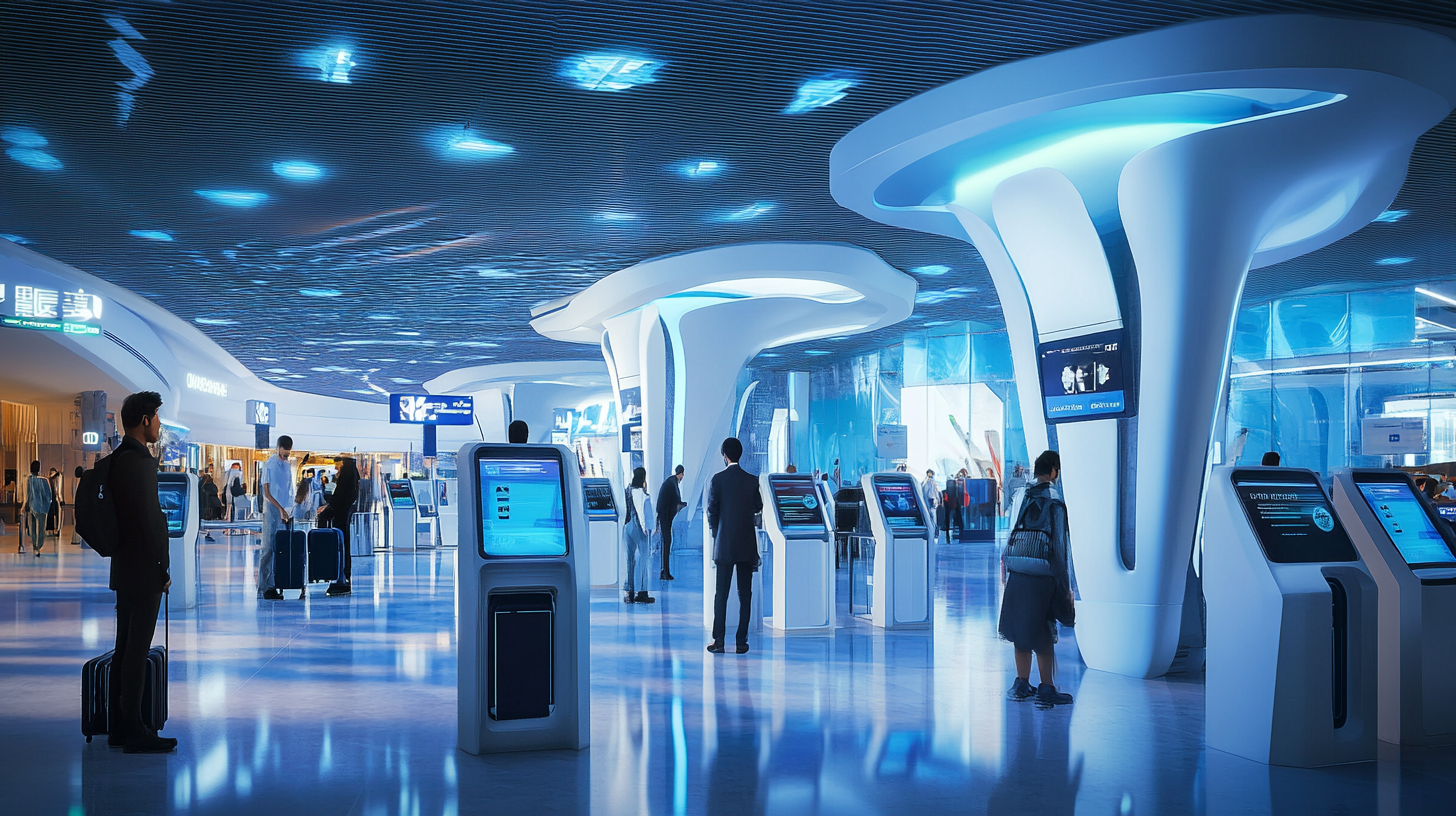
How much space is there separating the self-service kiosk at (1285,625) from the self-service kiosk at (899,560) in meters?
4.70

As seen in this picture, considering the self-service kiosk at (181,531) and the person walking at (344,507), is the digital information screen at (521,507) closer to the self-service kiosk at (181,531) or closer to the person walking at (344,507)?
the self-service kiosk at (181,531)

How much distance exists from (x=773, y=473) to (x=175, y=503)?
6259 mm

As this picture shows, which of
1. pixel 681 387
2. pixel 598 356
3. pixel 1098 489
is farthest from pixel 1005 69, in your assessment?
pixel 598 356

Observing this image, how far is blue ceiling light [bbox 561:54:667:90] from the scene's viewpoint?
739 cm

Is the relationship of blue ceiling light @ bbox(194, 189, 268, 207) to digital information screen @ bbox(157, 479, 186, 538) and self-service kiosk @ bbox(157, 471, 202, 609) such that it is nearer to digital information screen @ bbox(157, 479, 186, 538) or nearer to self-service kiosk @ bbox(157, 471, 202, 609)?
self-service kiosk @ bbox(157, 471, 202, 609)

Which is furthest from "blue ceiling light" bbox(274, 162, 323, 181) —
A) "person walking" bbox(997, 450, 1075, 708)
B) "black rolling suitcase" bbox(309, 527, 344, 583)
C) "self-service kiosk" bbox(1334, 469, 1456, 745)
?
"self-service kiosk" bbox(1334, 469, 1456, 745)

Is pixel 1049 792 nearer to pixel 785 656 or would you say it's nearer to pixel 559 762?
pixel 559 762

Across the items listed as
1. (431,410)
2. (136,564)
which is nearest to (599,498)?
(431,410)

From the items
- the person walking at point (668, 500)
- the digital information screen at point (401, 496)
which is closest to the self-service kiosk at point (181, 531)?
the person walking at point (668, 500)

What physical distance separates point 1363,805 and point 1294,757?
0.60 meters

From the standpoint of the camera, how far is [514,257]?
14922mm

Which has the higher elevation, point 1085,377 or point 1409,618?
point 1085,377

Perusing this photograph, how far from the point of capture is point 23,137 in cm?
937

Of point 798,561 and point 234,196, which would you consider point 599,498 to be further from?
point 234,196
